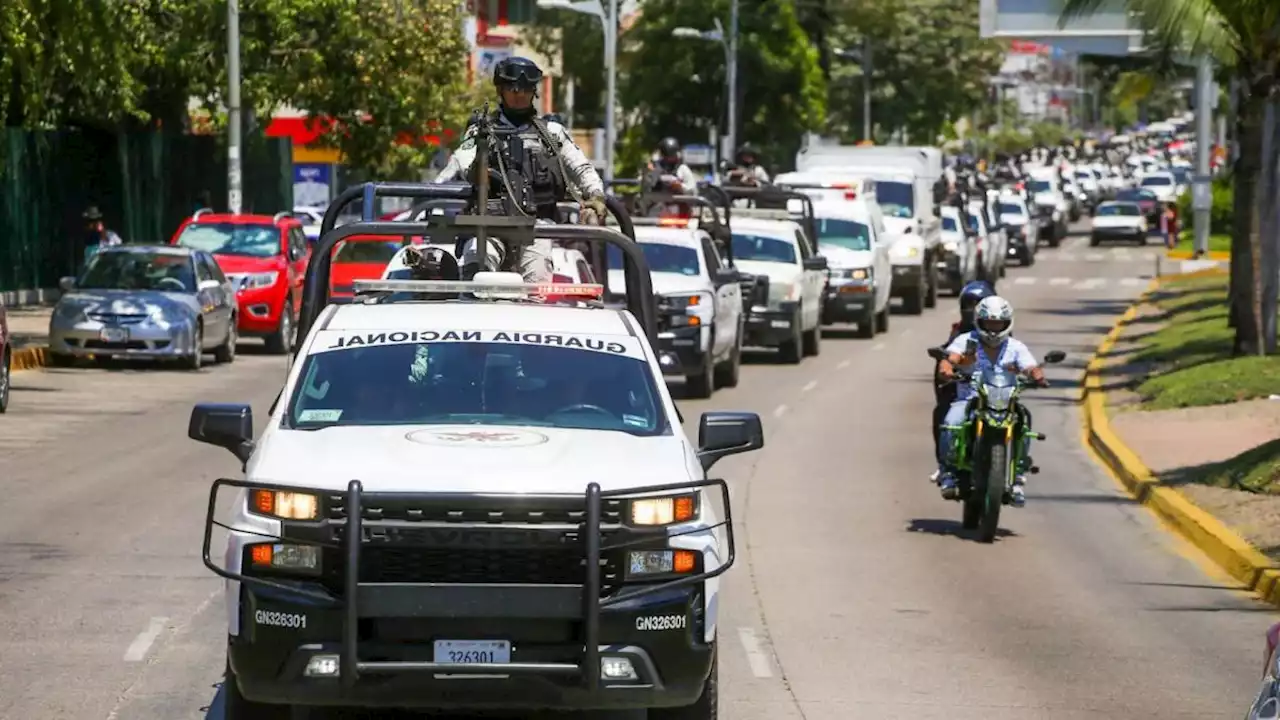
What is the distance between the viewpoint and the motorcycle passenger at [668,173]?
97.1ft

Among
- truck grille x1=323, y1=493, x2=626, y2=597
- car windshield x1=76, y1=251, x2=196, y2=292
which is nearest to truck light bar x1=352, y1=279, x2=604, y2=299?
truck grille x1=323, y1=493, x2=626, y2=597

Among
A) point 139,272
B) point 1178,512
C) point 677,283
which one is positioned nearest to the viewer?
point 1178,512

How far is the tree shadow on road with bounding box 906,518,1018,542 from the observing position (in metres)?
16.7

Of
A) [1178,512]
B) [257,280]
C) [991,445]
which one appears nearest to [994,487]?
[991,445]

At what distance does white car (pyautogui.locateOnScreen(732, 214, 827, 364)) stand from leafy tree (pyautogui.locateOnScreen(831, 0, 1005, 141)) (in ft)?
187

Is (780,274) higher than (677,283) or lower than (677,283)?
lower

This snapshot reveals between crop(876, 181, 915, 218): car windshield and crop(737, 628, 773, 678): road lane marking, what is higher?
crop(876, 181, 915, 218): car windshield

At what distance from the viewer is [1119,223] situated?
257ft

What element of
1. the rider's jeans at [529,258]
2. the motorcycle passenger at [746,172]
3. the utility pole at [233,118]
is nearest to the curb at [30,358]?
the utility pole at [233,118]

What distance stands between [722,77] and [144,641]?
6838cm

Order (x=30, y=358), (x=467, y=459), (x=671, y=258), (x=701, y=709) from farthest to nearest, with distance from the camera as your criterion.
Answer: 1. (x=30, y=358)
2. (x=671, y=258)
3. (x=701, y=709)
4. (x=467, y=459)

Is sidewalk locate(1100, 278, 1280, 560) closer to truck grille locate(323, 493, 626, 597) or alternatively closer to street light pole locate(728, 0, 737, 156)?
truck grille locate(323, 493, 626, 597)

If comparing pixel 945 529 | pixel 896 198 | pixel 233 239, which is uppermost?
pixel 896 198

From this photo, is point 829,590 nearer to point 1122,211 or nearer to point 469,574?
point 469,574
